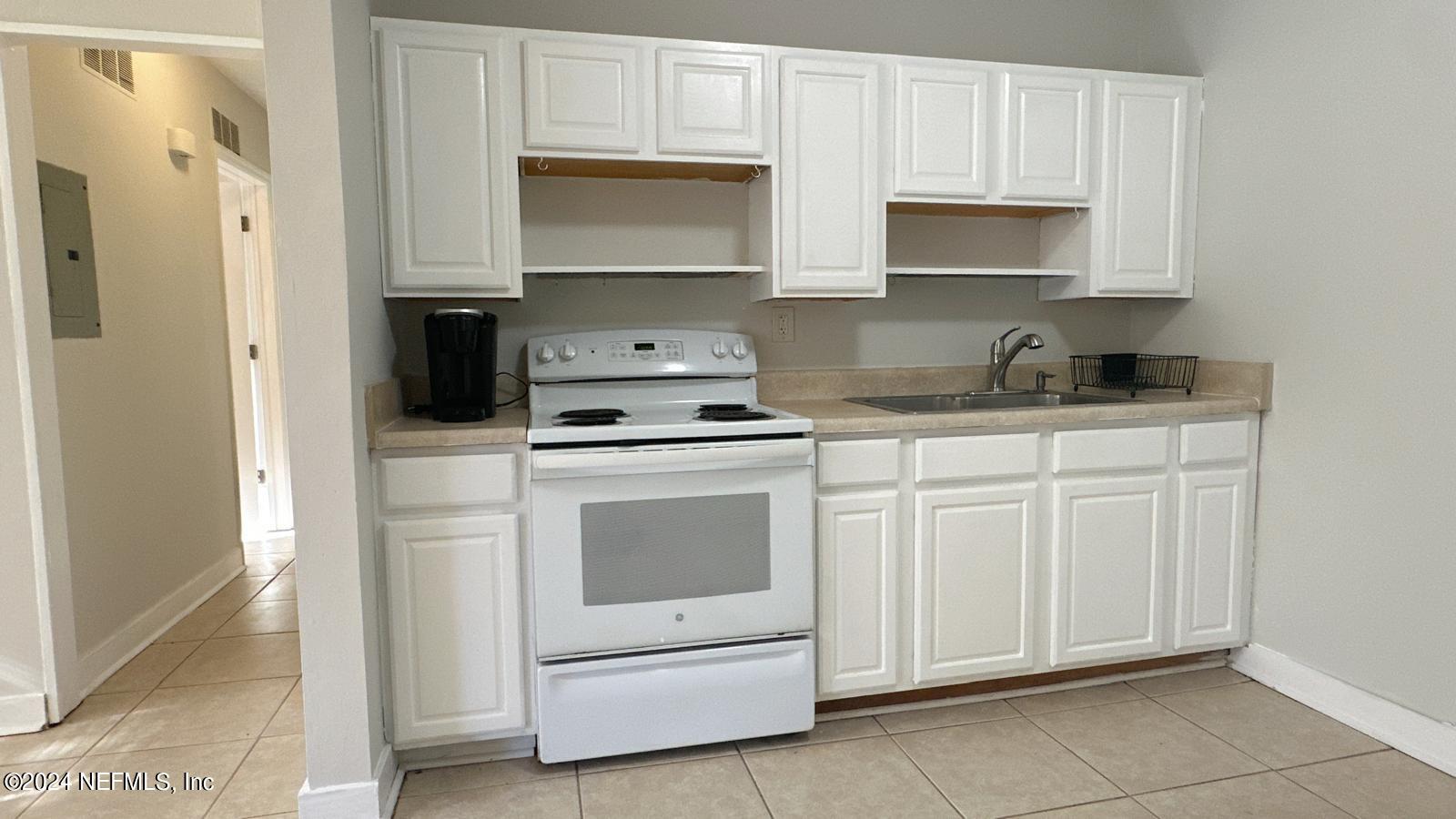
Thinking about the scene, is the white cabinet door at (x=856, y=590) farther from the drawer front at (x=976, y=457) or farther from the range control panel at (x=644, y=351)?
the range control panel at (x=644, y=351)

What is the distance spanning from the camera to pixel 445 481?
6.57ft

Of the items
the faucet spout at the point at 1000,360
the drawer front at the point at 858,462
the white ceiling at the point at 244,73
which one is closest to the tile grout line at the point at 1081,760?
the drawer front at the point at 858,462

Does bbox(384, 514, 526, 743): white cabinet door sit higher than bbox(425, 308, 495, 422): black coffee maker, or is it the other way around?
bbox(425, 308, 495, 422): black coffee maker

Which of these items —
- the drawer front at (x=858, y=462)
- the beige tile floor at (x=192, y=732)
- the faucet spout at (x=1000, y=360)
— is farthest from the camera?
the faucet spout at (x=1000, y=360)

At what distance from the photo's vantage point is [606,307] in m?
2.67

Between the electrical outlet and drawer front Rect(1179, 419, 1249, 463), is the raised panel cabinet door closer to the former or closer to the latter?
drawer front Rect(1179, 419, 1249, 463)

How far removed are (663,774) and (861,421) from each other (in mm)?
1045

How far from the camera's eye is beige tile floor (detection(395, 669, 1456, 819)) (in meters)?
1.92

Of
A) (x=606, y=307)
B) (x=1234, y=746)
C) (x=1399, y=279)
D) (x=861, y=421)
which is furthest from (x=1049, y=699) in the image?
(x=606, y=307)

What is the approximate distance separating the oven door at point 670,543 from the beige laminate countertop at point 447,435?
111mm

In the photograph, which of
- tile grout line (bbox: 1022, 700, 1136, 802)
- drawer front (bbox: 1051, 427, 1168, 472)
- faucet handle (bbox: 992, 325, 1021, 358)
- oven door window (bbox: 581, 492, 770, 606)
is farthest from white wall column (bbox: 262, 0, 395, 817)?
faucet handle (bbox: 992, 325, 1021, 358)

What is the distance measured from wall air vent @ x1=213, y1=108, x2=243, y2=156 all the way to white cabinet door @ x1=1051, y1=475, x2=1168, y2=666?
3914 millimetres

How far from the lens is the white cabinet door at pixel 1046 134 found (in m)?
2.57

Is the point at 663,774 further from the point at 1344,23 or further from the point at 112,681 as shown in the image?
the point at 1344,23
